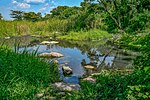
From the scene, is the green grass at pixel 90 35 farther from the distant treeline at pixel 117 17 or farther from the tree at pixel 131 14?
the tree at pixel 131 14

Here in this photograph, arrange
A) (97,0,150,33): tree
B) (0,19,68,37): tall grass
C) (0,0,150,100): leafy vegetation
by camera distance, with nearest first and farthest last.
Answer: (0,0,150,100): leafy vegetation, (97,0,150,33): tree, (0,19,68,37): tall grass

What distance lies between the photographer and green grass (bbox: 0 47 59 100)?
22.1 ft

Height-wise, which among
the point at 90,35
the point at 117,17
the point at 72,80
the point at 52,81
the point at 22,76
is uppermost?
the point at 117,17

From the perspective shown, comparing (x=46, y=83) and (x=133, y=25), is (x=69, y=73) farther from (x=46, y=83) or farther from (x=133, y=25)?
(x=133, y=25)

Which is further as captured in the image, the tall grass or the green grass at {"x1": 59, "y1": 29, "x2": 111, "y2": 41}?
the tall grass

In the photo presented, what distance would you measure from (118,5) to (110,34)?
14100 mm

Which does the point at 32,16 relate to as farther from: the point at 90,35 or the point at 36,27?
the point at 90,35

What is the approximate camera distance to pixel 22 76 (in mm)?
8195

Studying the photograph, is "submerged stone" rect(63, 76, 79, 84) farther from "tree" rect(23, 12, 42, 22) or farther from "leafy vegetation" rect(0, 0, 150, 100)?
"tree" rect(23, 12, 42, 22)

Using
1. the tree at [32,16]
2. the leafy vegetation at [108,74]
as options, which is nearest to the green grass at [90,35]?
the leafy vegetation at [108,74]

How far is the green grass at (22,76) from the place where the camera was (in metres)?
6.73

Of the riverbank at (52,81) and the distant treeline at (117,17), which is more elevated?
the distant treeline at (117,17)

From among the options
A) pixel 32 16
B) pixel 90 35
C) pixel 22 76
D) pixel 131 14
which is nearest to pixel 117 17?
pixel 131 14

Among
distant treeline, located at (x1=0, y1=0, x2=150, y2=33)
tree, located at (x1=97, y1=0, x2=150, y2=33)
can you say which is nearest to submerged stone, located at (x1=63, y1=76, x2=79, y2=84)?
distant treeline, located at (x1=0, y1=0, x2=150, y2=33)
